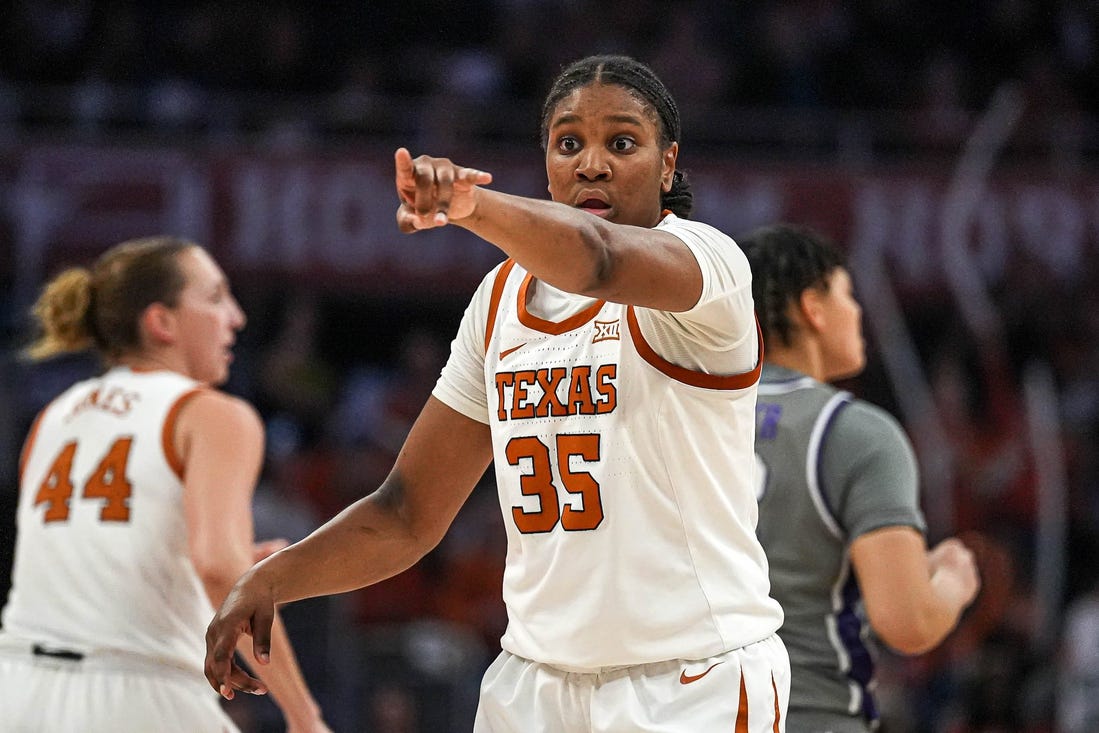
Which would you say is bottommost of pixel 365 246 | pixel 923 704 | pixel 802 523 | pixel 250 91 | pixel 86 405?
pixel 923 704

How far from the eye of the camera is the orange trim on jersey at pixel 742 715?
2549 mm

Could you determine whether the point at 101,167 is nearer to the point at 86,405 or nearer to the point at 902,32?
the point at 86,405

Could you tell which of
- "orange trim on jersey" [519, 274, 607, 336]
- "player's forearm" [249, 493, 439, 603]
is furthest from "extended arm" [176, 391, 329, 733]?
"orange trim on jersey" [519, 274, 607, 336]

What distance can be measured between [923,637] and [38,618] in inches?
82.9

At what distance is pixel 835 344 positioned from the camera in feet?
12.2

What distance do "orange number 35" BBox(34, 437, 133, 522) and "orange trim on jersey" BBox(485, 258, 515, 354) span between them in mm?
1297

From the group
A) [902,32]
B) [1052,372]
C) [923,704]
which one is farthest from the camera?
[902,32]

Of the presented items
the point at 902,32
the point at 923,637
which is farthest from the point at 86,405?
the point at 902,32

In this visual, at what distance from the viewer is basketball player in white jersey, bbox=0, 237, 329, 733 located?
11.6 feet

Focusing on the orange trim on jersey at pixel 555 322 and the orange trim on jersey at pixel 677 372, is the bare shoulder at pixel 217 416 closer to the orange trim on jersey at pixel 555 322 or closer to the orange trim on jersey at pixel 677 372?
the orange trim on jersey at pixel 555 322

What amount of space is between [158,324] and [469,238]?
6.00 m

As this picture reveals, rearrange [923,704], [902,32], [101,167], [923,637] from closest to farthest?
1. [923,637]
2. [923,704]
3. [101,167]
4. [902,32]

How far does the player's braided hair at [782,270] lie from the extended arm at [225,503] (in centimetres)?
129

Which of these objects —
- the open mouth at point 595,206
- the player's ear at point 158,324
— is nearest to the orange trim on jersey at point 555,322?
the open mouth at point 595,206
